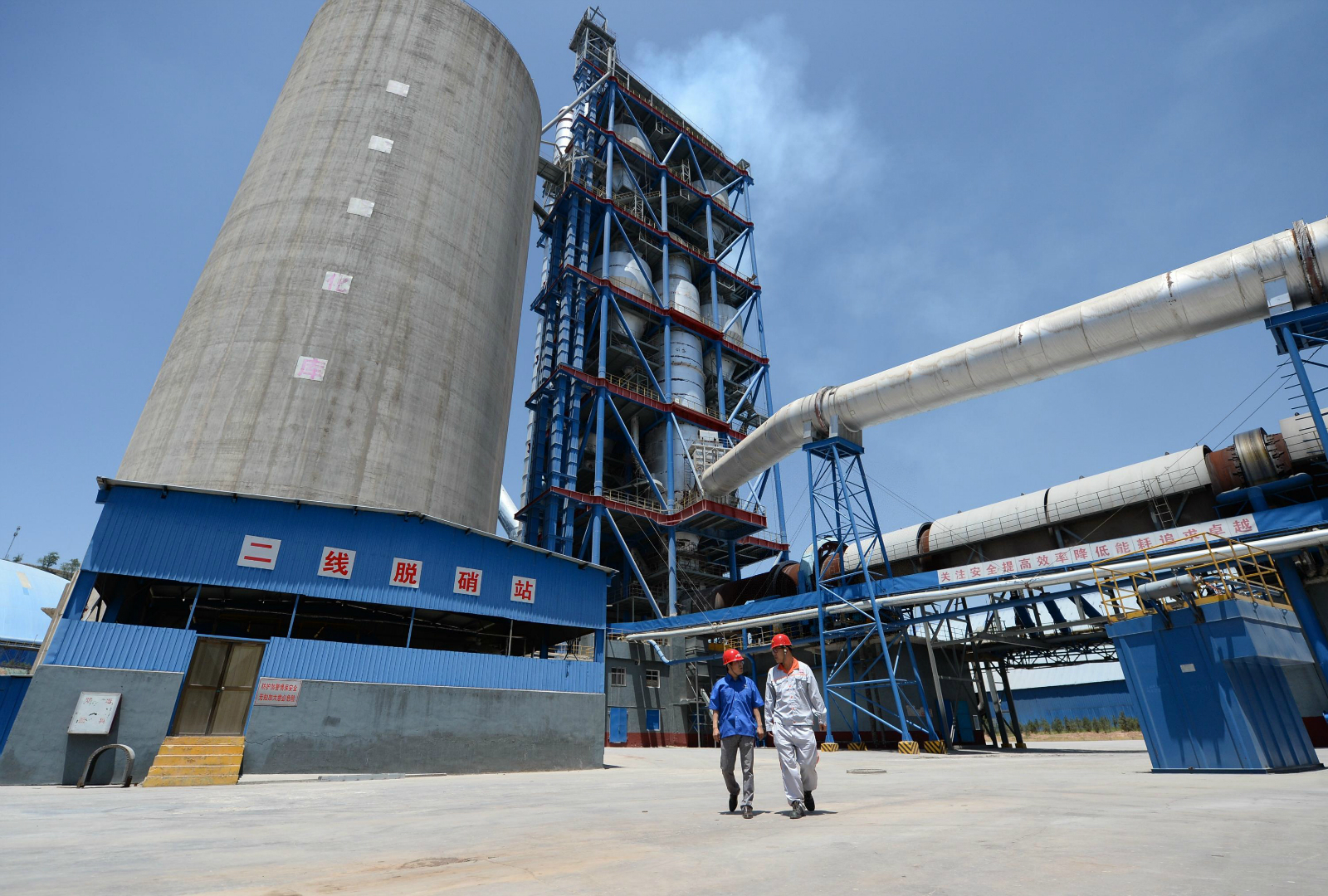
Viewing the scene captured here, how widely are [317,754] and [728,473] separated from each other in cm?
2203

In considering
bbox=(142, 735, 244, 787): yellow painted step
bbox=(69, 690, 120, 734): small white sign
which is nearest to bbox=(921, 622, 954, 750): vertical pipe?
bbox=(142, 735, 244, 787): yellow painted step

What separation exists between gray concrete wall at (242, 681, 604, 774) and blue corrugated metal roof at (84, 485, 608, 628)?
2.30 meters

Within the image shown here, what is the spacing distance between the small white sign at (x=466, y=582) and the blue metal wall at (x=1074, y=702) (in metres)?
39.7

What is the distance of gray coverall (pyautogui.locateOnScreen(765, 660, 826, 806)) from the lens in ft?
20.0

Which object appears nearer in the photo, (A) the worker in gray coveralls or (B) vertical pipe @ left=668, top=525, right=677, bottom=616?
(A) the worker in gray coveralls

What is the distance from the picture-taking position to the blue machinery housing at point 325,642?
44.8ft

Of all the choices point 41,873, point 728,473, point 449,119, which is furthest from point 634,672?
point 41,873

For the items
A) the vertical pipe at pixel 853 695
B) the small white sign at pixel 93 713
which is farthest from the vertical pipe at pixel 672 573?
the small white sign at pixel 93 713

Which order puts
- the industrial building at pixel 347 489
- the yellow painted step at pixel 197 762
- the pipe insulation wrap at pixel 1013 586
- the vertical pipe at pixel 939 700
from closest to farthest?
the yellow painted step at pixel 197 762 → the industrial building at pixel 347 489 → the pipe insulation wrap at pixel 1013 586 → the vertical pipe at pixel 939 700

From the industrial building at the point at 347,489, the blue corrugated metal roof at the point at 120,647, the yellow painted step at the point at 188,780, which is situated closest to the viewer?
the yellow painted step at the point at 188,780

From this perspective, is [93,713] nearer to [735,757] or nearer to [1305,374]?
[735,757]

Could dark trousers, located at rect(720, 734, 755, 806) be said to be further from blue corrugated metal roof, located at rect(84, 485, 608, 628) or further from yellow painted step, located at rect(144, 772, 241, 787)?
blue corrugated metal roof, located at rect(84, 485, 608, 628)

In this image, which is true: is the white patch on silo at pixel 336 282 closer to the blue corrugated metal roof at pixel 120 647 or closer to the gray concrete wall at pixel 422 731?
the blue corrugated metal roof at pixel 120 647

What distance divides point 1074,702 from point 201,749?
157 feet
